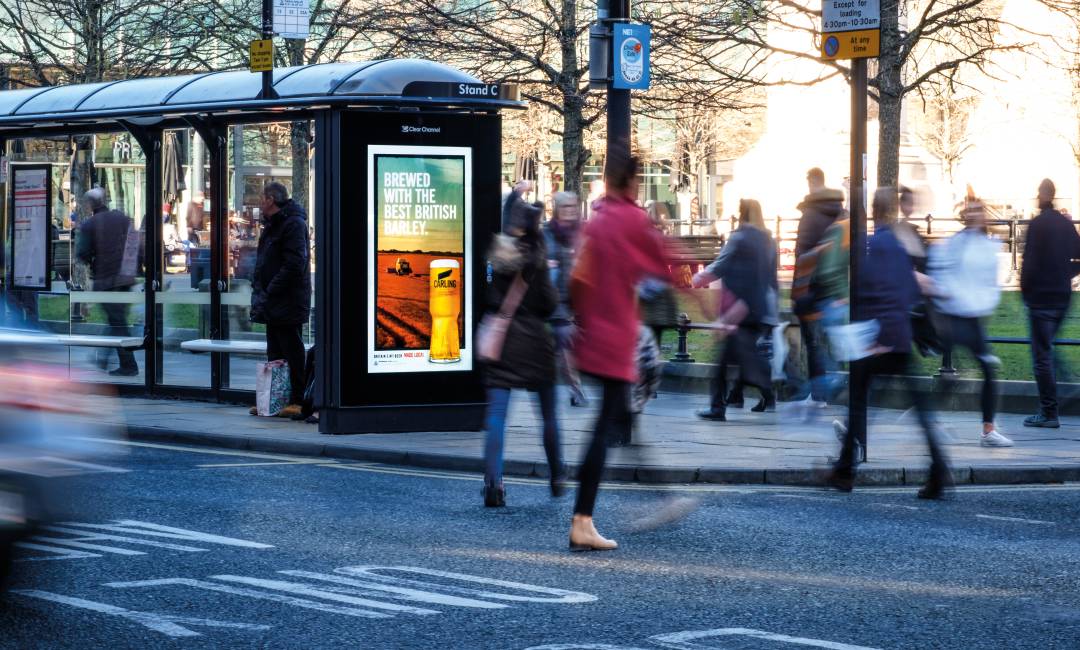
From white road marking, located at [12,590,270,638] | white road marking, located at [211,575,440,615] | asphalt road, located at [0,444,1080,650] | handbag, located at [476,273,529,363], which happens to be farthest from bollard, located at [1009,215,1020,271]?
white road marking, located at [12,590,270,638]

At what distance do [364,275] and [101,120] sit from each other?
157 inches

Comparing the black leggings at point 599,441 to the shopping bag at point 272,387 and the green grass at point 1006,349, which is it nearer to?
the green grass at point 1006,349

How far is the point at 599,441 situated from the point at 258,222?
23.4 ft

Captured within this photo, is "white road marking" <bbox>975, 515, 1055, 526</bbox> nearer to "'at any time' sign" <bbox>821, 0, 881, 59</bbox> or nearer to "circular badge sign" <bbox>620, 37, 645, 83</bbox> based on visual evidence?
"'at any time' sign" <bbox>821, 0, 881, 59</bbox>

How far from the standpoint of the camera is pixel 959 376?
627 inches

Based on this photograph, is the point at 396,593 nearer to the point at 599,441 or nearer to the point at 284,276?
the point at 599,441

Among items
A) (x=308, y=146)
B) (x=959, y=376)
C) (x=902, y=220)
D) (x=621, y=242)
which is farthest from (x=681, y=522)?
(x=959, y=376)

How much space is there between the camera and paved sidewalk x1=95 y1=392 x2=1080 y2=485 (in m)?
10.4

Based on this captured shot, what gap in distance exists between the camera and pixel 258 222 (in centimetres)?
1412

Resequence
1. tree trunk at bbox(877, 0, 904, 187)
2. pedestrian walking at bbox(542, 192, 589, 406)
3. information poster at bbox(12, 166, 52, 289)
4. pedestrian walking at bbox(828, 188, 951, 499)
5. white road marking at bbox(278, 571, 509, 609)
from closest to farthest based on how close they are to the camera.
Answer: white road marking at bbox(278, 571, 509, 609)
pedestrian walking at bbox(828, 188, 951, 499)
pedestrian walking at bbox(542, 192, 589, 406)
information poster at bbox(12, 166, 52, 289)
tree trunk at bbox(877, 0, 904, 187)

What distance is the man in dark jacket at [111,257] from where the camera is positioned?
606 inches

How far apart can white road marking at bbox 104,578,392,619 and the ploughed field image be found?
19.2ft

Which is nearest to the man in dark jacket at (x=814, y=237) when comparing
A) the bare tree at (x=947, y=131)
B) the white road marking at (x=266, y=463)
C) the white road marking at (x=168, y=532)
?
the white road marking at (x=266, y=463)

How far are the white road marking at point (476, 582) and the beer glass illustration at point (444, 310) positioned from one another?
5.66 meters
